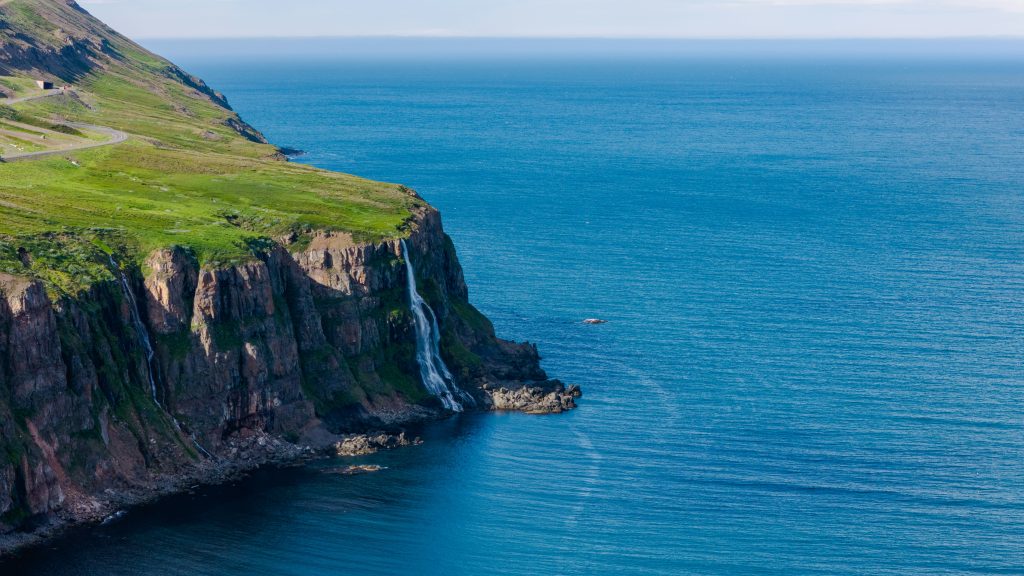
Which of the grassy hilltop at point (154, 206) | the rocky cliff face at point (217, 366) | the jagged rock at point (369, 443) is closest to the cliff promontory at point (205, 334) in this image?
the rocky cliff face at point (217, 366)

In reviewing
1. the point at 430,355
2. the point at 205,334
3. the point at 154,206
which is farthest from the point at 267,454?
the point at 154,206

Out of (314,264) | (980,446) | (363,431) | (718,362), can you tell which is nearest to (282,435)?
(363,431)

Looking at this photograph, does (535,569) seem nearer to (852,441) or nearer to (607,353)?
(852,441)

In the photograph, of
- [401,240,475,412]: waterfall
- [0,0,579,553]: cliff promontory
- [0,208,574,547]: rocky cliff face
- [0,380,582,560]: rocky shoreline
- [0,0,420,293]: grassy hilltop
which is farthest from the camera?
[401,240,475,412]: waterfall

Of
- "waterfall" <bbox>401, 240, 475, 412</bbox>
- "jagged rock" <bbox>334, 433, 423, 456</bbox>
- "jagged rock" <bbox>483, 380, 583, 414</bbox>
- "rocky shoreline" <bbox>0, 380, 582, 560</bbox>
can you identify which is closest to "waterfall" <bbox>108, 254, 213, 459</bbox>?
"rocky shoreline" <bbox>0, 380, 582, 560</bbox>

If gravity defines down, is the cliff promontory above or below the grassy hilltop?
below

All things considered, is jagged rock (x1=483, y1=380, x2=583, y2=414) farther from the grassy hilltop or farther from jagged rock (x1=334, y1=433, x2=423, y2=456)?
the grassy hilltop
